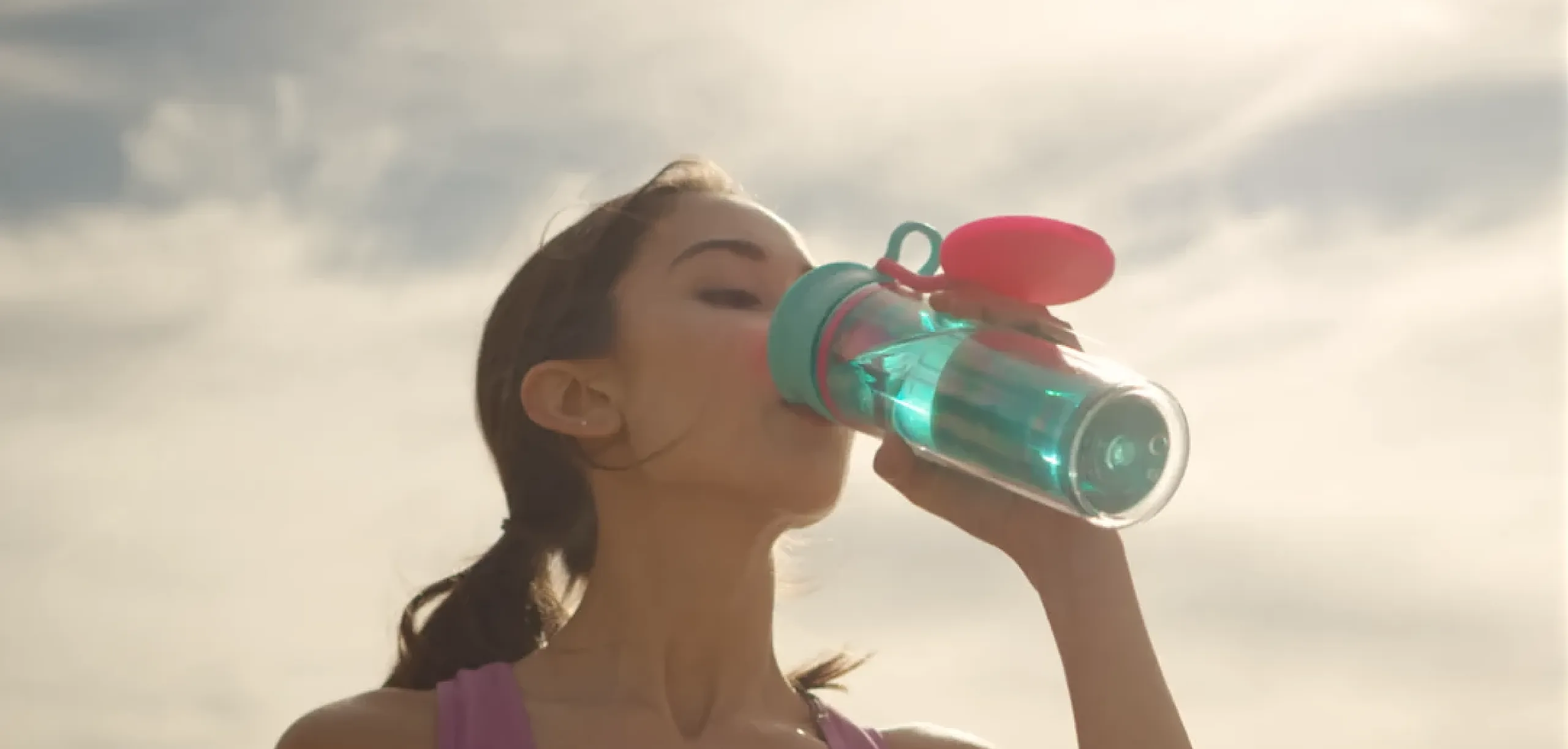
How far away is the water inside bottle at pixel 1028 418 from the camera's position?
5.70ft

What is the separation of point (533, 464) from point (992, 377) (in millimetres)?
956

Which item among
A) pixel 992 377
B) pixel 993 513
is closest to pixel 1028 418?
pixel 992 377

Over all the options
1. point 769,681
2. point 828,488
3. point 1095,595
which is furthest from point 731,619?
point 1095,595

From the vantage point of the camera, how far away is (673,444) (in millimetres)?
2258

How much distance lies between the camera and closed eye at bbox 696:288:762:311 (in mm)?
2312

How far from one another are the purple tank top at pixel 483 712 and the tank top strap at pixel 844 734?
1.55ft

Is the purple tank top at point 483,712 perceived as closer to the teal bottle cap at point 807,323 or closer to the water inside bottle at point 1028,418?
the teal bottle cap at point 807,323

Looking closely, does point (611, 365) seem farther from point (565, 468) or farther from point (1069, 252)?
point (1069, 252)

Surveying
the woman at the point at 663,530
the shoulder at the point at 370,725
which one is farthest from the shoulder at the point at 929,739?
the shoulder at the point at 370,725

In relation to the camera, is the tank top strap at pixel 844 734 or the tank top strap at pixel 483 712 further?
the tank top strap at pixel 844 734

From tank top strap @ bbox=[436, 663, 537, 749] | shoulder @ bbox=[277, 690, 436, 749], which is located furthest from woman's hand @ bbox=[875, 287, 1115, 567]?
Result: shoulder @ bbox=[277, 690, 436, 749]

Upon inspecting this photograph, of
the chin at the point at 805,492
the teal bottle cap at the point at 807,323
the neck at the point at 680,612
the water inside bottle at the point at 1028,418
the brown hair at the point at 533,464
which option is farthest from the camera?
the brown hair at the point at 533,464

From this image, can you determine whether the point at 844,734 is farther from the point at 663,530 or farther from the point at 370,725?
the point at 370,725

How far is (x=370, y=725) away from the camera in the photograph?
2127 millimetres
